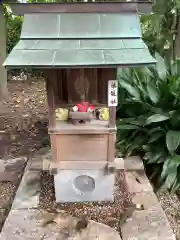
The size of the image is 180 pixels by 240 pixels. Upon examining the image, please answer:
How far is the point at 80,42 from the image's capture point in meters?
2.29

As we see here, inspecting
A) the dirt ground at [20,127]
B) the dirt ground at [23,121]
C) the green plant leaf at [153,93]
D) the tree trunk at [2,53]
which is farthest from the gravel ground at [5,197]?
the tree trunk at [2,53]

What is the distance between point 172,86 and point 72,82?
1.27 meters

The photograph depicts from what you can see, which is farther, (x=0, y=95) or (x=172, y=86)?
(x=0, y=95)

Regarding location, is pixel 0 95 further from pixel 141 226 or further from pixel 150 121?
pixel 141 226

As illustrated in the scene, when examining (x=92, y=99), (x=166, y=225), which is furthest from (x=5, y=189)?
(x=166, y=225)

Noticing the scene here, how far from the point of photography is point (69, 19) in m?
2.40

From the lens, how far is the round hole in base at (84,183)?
2734 mm

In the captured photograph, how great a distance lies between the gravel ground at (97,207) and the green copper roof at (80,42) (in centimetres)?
121

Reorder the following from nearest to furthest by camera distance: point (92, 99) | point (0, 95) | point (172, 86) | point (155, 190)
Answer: point (92, 99)
point (155, 190)
point (172, 86)
point (0, 95)

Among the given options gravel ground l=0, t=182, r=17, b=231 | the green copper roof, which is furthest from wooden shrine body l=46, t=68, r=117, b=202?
gravel ground l=0, t=182, r=17, b=231

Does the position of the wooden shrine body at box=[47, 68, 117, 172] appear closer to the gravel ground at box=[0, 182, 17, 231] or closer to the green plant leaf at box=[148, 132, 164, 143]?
the gravel ground at box=[0, 182, 17, 231]

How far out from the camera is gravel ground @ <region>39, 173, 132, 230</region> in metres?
2.60

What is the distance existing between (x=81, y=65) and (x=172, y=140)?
1427 millimetres

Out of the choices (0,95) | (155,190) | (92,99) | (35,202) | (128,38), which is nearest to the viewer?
(128,38)
